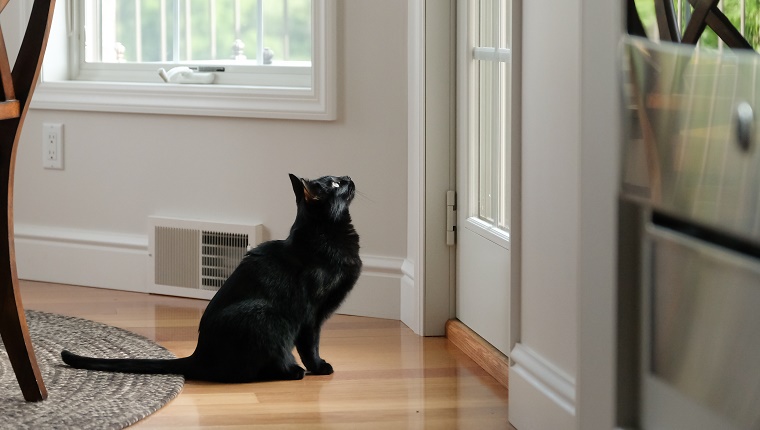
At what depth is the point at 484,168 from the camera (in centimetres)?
238

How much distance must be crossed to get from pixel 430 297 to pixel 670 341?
1.72 metres

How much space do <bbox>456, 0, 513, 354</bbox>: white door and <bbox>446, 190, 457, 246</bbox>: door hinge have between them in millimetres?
16

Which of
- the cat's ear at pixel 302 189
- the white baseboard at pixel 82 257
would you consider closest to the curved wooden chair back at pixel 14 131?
the cat's ear at pixel 302 189

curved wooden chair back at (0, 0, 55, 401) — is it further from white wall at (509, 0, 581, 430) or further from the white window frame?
the white window frame

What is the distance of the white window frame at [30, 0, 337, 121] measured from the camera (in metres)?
2.77

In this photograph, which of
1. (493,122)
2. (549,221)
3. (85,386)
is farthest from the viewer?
(493,122)

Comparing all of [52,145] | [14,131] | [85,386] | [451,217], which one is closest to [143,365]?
[85,386]

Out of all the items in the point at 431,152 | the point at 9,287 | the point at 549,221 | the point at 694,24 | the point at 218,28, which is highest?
the point at 218,28

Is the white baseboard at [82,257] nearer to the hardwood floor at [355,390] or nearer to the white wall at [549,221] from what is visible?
the hardwood floor at [355,390]

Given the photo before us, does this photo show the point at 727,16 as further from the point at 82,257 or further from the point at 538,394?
the point at 82,257

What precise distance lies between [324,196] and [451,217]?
0.47 metres

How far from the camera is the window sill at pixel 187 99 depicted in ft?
9.23

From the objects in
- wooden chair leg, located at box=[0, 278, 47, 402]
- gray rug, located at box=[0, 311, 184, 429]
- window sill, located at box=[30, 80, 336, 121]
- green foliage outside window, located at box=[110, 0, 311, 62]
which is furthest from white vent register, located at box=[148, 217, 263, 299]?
wooden chair leg, located at box=[0, 278, 47, 402]

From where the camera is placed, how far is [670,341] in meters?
0.85
